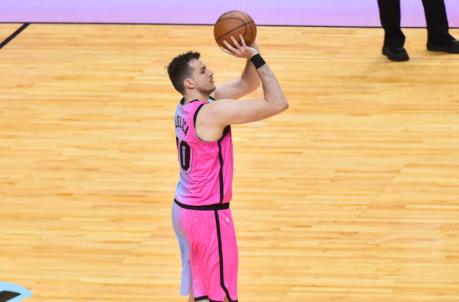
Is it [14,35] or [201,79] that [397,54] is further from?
[201,79]

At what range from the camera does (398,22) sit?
11.0 m

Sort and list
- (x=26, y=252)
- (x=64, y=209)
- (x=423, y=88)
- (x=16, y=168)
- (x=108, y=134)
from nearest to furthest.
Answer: (x=26, y=252) → (x=64, y=209) → (x=16, y=168) → (x=108, y=134) → (x=423, y=88)

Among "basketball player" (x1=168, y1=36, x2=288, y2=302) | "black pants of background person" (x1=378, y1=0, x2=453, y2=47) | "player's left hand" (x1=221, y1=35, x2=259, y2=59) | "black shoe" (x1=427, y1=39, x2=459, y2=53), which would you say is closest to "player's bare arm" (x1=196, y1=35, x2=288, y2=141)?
"basketball player" (x1=168, y1=36, x2=288, y2=302)

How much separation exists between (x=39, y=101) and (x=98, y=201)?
2360mm

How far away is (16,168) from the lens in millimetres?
8992

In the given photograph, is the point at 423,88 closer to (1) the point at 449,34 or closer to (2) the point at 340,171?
(1) the point at 449,34

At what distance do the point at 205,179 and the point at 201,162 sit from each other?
88 mm

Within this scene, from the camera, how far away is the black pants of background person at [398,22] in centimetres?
1095

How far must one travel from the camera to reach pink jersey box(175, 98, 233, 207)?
6.02 meters

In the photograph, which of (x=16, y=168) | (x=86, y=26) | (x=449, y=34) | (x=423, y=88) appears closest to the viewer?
(x=16, y=168)

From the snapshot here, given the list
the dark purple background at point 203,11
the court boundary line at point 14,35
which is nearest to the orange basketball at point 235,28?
the court boundary line at point 14,35

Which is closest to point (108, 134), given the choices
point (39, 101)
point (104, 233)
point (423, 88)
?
point (39, 101)

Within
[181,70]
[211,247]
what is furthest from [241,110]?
[211,247]

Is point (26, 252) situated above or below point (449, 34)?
above
